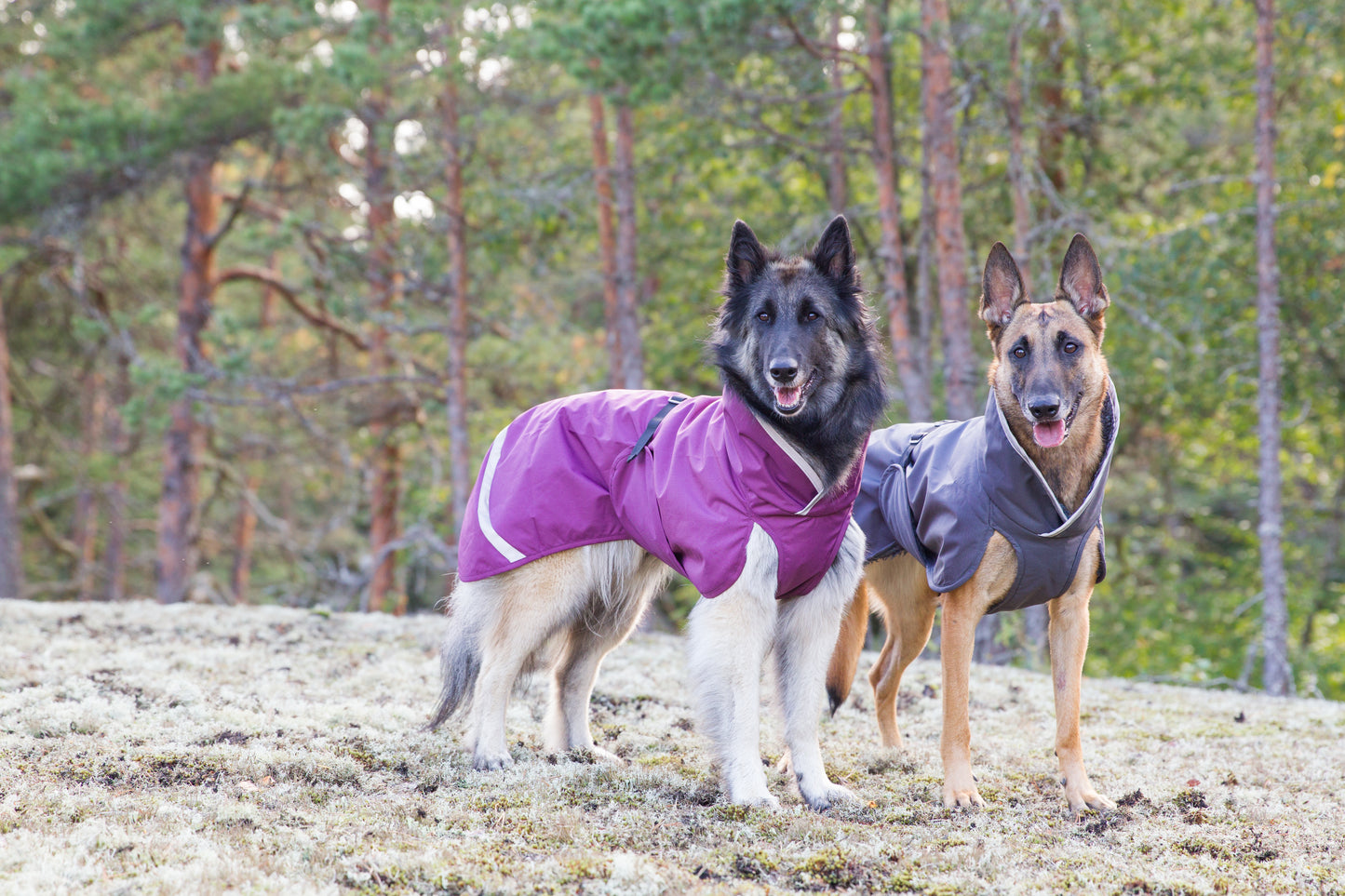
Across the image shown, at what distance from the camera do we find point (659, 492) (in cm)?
406

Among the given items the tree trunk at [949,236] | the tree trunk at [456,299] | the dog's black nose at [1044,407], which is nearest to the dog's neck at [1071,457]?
the dog's black nose at [1044,407]

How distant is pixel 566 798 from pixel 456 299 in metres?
10.1

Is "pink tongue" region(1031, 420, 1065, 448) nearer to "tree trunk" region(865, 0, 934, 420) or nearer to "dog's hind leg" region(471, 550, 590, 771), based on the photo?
"dog's hind leg" region(471, 550, 590, 771)

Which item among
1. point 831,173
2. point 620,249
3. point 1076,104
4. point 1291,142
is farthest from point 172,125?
point 1291,142

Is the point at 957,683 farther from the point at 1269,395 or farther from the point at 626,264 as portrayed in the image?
the point at 626,264

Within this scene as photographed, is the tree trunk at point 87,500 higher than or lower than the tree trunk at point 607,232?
lower

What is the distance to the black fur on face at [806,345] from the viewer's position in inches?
154

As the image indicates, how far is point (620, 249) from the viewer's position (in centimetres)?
1250

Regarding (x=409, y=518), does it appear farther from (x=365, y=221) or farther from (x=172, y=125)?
(x=172, y=125)

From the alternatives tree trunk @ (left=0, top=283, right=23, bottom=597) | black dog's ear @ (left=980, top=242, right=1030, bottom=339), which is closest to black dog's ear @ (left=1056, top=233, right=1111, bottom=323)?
black dog's ear @ (left=980, top=242, right=1030, bottom=339)

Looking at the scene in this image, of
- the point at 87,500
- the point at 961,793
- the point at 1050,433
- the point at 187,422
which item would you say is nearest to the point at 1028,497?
the point at 1050,433

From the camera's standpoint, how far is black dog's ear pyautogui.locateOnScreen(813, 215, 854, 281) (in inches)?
161

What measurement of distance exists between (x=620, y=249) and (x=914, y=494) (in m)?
8.70

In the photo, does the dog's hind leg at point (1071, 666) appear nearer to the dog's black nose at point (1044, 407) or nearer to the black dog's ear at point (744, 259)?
the dog's black nose at point (1044, 407)
